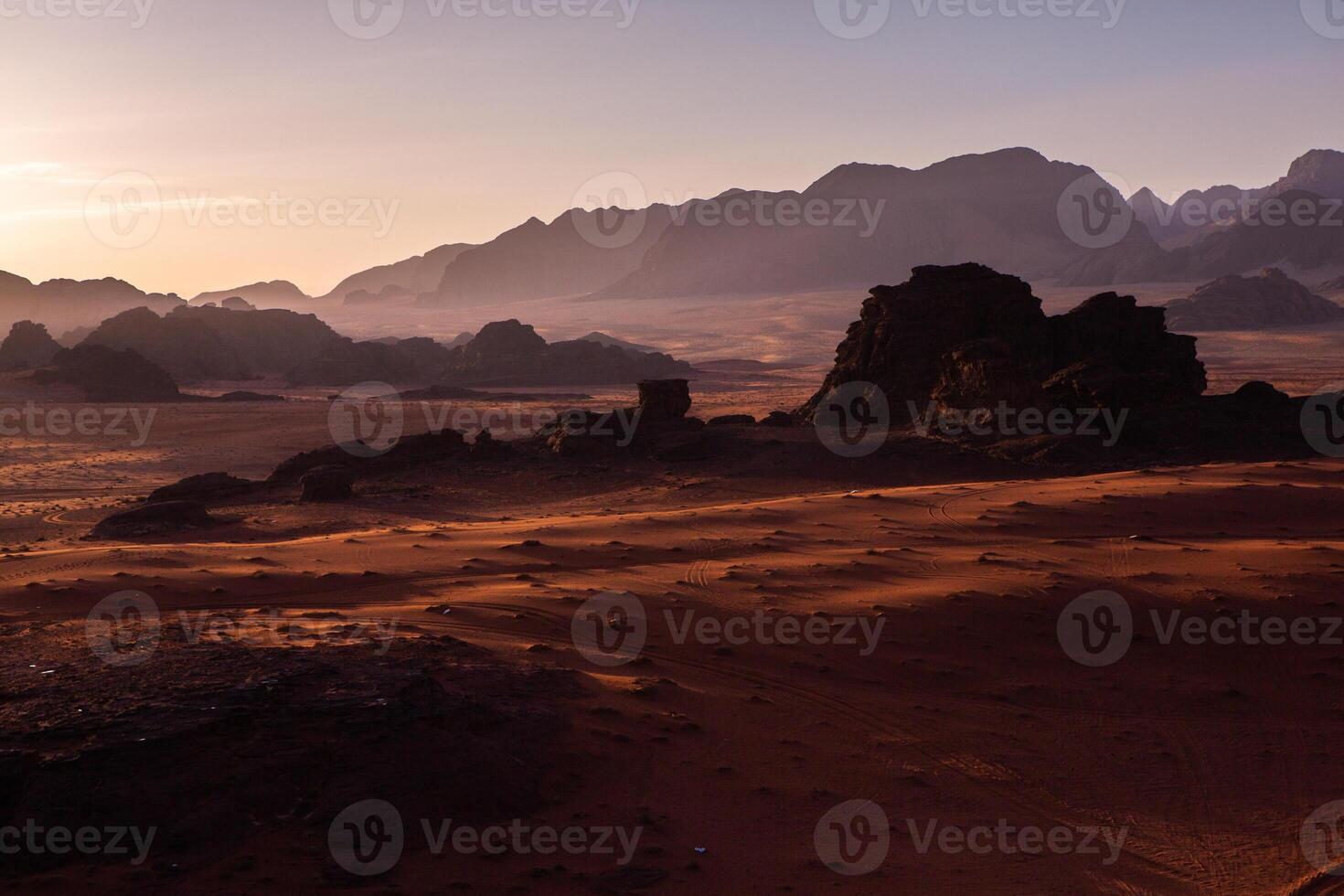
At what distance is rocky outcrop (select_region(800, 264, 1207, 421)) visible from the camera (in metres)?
27.3

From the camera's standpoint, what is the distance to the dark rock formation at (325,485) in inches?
900

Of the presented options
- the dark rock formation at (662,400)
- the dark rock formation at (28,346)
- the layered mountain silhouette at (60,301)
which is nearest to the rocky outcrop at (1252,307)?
the dark rock formation at (662,400)

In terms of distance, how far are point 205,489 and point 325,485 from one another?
13.2ft

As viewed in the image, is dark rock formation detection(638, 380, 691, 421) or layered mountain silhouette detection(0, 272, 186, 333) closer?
dark rock formation detection(638, 380, 691, 421)

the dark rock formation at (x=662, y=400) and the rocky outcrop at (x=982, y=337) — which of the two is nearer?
the rocky outcrop at (x=982, y=337)

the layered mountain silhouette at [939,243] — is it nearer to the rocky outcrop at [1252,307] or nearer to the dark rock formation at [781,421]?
the rocky outcrop at [1252,307]

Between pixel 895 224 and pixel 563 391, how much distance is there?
409 feet

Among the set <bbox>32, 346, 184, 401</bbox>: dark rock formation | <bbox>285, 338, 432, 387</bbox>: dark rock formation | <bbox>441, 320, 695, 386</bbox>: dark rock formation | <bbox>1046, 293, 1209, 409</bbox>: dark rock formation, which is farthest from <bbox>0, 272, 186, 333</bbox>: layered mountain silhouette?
<bbox>1046, 293, 1209, 409</bbox>: dark rock formation

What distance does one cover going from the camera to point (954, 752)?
8820 millimetres

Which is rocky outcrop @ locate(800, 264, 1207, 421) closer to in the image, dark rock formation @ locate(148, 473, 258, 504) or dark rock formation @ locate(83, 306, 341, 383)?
dark rock formation @ locate(148, 473, 258, 504)

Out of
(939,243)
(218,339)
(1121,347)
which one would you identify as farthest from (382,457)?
(939,243)

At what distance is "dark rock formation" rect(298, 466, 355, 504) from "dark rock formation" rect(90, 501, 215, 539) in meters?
2.37

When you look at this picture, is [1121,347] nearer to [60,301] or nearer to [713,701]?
[713,701]

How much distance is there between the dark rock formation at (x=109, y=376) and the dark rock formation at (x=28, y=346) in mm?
12895
